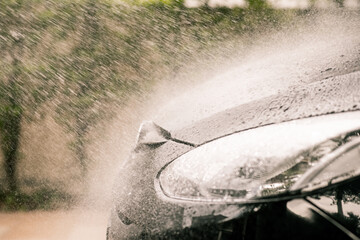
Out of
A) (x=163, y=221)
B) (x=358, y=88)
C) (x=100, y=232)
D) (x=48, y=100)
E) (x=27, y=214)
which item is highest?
(x=358, y=88)

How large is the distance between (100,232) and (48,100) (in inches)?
65.3

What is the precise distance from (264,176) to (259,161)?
0.07m

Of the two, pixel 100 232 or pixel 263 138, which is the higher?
pixel 263 138

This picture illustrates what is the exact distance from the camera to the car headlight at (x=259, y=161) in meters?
1.15

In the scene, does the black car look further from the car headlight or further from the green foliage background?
the green foliage background

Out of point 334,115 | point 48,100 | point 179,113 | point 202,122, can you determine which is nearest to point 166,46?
point 48,100

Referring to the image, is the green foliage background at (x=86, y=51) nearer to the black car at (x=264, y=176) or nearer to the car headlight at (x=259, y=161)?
the black car at (x=264, y=176)

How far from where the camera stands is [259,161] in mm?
1214

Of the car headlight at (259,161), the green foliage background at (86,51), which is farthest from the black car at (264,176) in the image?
the green foliage background at (86,51)

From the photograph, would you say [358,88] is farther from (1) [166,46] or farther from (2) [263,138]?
(1) [166,46]

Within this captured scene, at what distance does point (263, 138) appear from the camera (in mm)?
1316

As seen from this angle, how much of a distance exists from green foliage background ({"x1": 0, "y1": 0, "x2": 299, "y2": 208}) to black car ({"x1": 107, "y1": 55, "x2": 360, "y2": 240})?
86.2 inches

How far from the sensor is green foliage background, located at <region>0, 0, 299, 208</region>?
330 cm

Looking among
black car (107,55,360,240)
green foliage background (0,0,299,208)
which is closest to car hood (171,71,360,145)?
black car (107,55,360,240)
